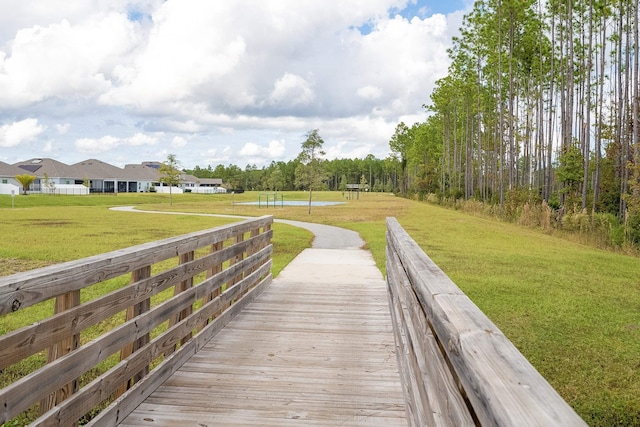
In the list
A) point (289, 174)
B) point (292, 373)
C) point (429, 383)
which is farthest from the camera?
point (289, 174)

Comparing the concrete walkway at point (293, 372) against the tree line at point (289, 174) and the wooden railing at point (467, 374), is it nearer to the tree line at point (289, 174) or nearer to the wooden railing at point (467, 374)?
the wooden railing at point (467, 374)

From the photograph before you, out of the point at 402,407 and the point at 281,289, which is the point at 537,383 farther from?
the point at 281,289

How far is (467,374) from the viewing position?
4.51ft

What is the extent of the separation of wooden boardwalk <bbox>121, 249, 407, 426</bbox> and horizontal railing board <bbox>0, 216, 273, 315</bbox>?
1.01 meters

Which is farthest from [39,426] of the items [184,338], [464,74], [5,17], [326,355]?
[464,74]

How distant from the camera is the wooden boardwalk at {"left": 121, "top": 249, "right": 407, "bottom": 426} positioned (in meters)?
3.34

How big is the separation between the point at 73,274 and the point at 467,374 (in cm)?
213

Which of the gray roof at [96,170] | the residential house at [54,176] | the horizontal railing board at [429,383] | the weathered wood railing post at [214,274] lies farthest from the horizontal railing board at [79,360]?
the gray roof at [96,170]

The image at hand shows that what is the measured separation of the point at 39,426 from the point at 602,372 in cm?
541

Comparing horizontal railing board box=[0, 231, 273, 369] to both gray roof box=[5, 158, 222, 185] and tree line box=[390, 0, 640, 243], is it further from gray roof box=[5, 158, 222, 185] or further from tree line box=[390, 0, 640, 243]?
gray roof box=[5, 158, 222, 185]

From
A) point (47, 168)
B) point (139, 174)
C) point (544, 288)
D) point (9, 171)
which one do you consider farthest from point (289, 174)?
point (544, 288)

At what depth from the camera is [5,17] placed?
18094 millimetres

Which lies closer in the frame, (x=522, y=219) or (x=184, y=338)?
(x=184, y=338)

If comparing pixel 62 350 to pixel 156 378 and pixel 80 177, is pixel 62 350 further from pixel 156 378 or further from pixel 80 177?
pixel 80 177
